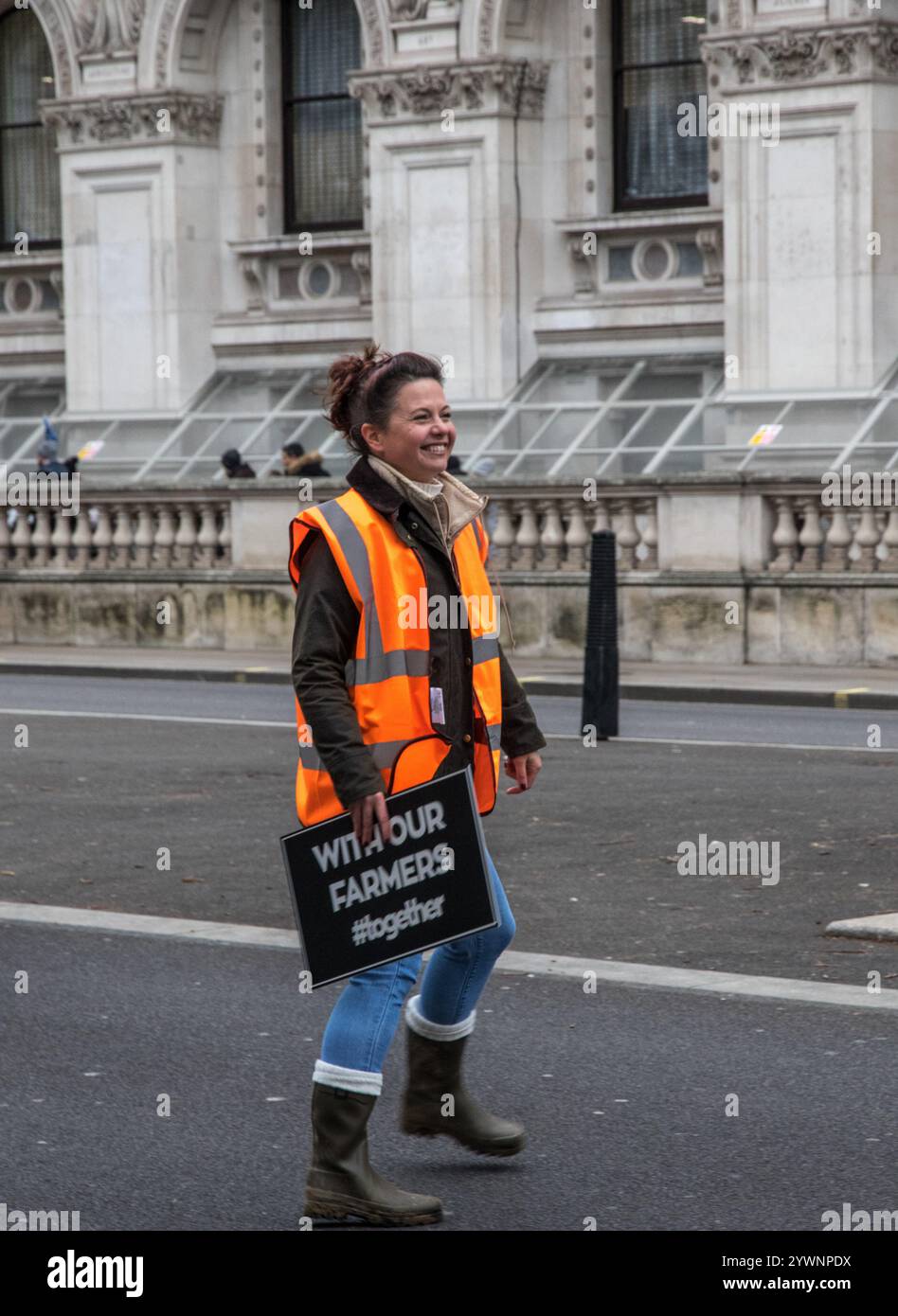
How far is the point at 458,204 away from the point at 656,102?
261 centimetres

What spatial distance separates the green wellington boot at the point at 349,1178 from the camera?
591cm

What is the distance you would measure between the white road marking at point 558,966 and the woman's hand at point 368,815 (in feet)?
9.01

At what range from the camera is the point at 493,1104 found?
7.04m

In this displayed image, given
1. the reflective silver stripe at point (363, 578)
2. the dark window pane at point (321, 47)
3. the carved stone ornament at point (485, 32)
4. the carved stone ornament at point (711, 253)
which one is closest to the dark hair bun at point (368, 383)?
the reflective silver stripe at point (363, 578)

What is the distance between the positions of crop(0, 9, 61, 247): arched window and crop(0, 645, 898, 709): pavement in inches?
373

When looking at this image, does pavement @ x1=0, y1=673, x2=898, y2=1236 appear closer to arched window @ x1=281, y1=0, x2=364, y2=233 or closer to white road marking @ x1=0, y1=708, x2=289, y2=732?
white road marking @ x1=0, y1=708, x2=289, y2=732

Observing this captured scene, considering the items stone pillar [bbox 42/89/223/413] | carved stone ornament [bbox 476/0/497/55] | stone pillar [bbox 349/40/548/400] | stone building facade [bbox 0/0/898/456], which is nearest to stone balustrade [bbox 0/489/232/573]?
stone pillar [bbox 349/40/548/400]

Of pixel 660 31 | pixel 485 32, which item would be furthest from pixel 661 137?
pixel 485 32

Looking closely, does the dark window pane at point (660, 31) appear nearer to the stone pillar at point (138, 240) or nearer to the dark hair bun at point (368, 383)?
the stone pillar at point (138, 240)

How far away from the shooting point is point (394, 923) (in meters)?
5.96

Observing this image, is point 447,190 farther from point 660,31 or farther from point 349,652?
point 349,652

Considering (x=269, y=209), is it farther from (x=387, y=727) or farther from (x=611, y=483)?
(x=387, y=727)
